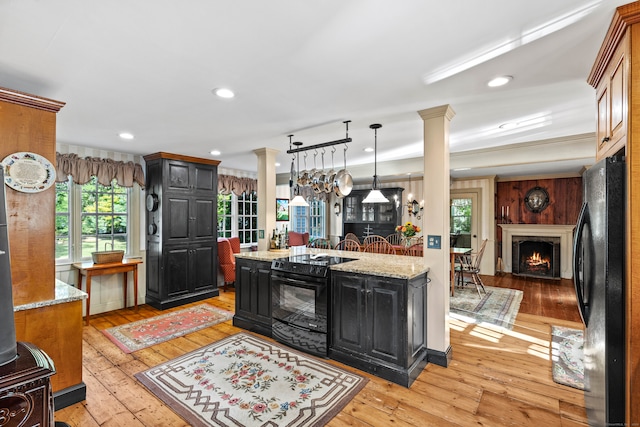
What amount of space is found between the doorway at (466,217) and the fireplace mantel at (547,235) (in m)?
0.66

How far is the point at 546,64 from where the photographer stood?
6.51ft

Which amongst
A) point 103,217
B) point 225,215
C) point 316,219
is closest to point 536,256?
point 316,219

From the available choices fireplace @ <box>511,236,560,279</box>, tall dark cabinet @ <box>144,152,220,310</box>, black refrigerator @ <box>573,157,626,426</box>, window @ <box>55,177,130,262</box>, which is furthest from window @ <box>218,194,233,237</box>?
fireplace @ <box>511,236,560,279</box>

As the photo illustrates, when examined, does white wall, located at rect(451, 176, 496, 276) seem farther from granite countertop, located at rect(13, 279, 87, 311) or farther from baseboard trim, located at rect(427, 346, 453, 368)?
granite countertop, located at rect(13, 279, 87, 311)

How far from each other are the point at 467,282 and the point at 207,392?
528cm

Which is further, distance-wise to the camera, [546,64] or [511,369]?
[511,369]

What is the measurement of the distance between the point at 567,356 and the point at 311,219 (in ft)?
21.4

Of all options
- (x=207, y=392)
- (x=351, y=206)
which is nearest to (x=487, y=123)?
(x=207, y=392)

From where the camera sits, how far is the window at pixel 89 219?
4.24 m

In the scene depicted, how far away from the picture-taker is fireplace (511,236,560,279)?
682 centimetres

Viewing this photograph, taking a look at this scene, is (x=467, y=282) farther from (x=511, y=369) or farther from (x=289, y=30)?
(x=289, y=30)

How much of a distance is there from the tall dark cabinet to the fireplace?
663 centimetres

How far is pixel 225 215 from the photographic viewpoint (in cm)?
638

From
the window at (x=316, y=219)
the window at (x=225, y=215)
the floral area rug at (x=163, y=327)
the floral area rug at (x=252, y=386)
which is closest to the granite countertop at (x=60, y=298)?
the floral area rug at (x=252, y=386)
